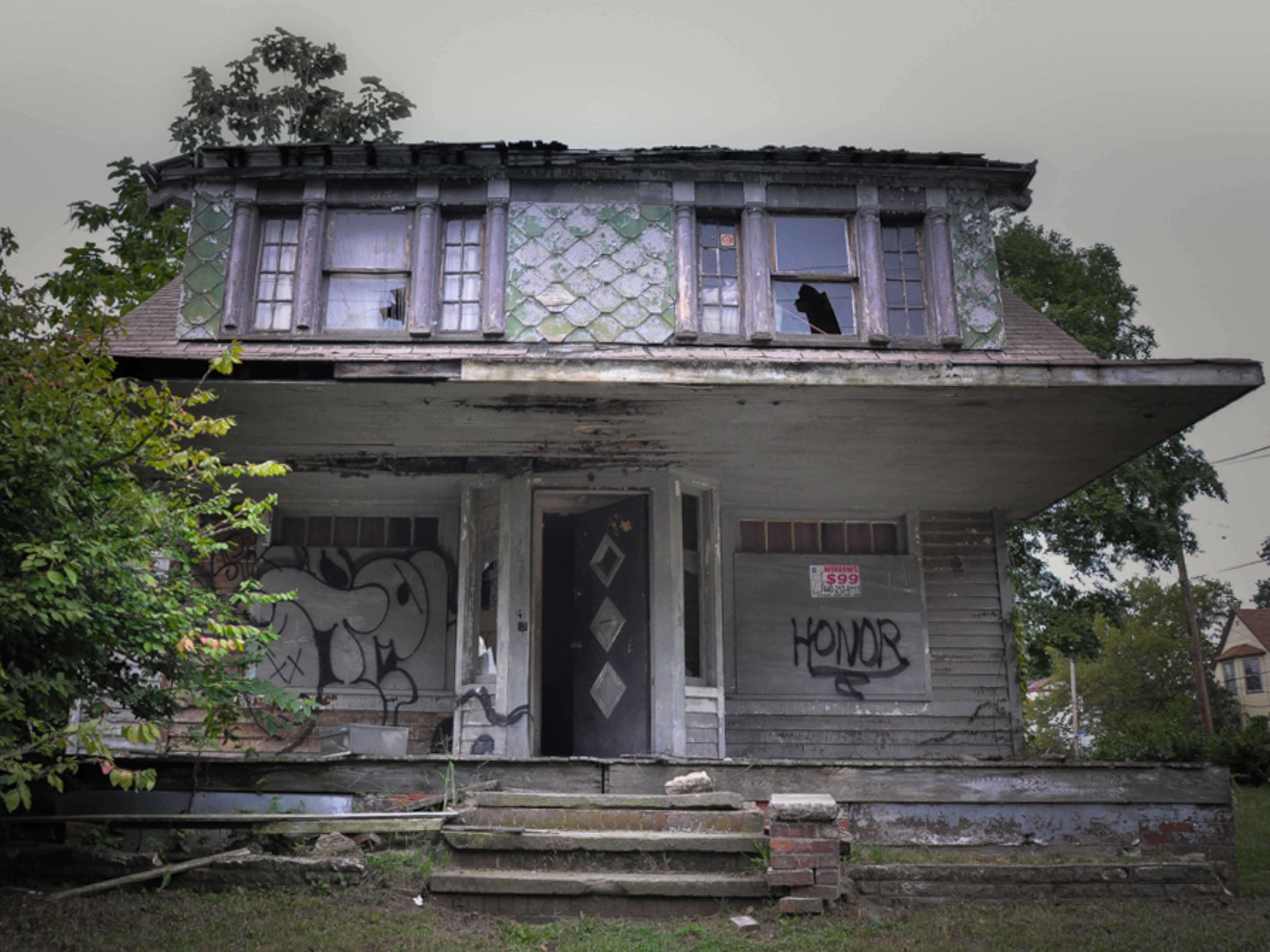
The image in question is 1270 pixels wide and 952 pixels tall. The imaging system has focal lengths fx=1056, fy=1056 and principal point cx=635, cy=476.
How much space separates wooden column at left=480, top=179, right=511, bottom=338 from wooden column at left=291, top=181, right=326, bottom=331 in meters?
1.42

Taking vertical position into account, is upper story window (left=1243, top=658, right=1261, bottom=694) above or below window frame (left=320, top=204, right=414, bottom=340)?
below

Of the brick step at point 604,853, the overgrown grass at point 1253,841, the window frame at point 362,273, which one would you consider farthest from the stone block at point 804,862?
the window frame at point 362,273

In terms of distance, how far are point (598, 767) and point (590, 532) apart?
3.01 metres

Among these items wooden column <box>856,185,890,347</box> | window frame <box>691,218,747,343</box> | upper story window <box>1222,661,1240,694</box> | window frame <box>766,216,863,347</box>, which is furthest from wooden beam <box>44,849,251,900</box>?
upper story window <box>1222,661,1240,694</box>

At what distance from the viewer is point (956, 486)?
10141 millimetres

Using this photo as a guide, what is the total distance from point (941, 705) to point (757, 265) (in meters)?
4.65

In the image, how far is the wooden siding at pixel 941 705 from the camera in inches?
400

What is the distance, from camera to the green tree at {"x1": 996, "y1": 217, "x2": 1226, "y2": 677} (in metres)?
17.4

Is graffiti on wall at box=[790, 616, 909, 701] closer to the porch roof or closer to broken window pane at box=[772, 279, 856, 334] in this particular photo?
the porch roof

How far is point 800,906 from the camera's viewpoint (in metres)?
5.54

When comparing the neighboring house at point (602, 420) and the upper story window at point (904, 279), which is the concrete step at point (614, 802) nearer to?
the neighboring house at point (602, 420)

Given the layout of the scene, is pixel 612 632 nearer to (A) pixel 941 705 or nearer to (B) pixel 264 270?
(A) pixel 941 705

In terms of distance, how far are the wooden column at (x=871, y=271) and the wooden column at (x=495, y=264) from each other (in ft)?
10.2

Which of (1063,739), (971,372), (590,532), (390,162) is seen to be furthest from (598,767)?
(1063,739)
